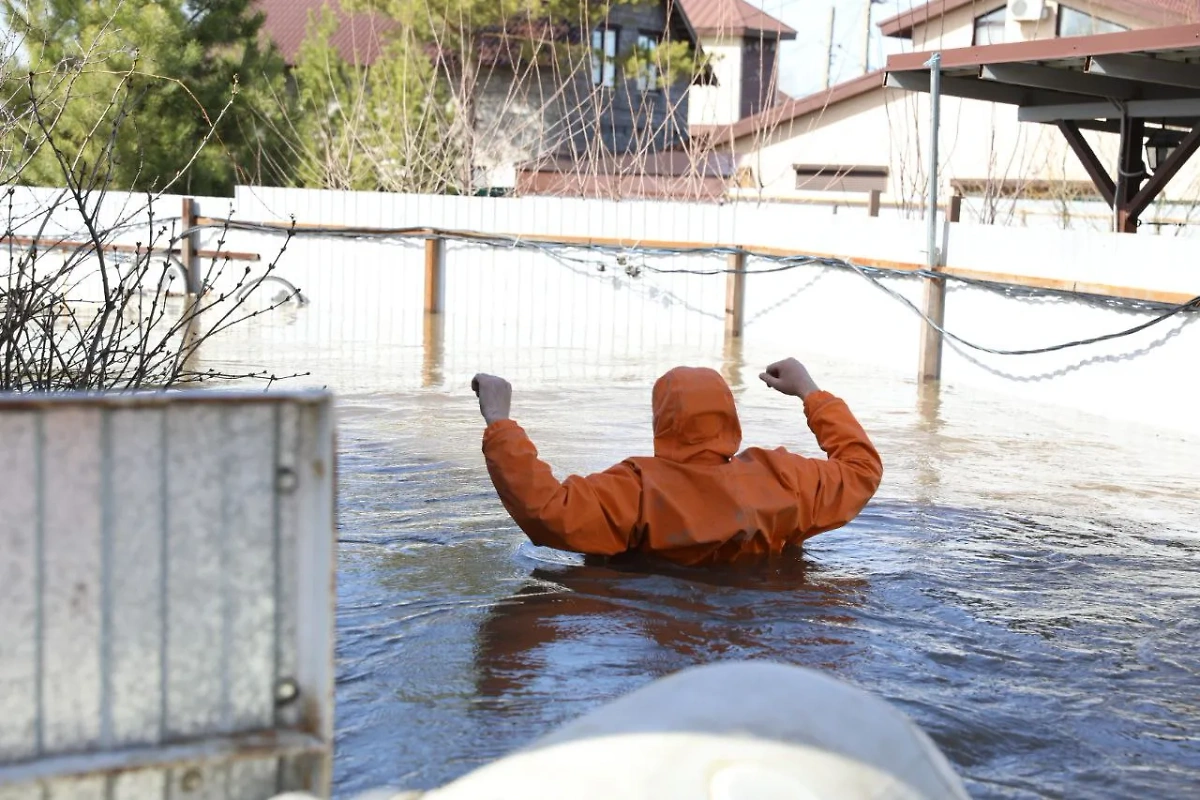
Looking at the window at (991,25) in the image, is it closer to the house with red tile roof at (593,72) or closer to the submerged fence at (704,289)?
the house with red tile roof at (593,72)

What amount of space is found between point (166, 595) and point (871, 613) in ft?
11.5

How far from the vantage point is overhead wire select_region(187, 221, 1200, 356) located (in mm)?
10359

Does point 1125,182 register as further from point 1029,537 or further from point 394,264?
point 394,264

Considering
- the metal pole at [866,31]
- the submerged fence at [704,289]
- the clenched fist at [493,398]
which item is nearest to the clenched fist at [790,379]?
the clenched fist at [493,398]

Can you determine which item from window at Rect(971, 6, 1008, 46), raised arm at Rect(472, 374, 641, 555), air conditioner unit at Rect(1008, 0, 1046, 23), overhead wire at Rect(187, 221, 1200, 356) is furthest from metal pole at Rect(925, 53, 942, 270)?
window at Rect(971, 6, 1008, 46)

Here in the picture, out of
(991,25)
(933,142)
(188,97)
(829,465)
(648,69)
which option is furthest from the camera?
(648,69)

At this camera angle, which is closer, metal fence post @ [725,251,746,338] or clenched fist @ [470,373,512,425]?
clenched fist @ [470,373,512,425]

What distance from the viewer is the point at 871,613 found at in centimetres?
542

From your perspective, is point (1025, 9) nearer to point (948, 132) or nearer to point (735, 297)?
point (948, 132)

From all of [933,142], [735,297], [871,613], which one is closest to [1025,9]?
[735,297]

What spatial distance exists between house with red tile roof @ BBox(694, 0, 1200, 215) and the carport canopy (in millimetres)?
4298

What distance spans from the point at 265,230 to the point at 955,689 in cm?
1512

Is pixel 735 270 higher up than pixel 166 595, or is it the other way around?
pixel 735 270

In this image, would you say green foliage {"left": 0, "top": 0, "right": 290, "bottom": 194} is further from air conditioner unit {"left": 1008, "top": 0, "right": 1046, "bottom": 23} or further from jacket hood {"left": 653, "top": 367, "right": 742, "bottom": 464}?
jacket hood {"left": 653, "top": 367, "right": 742, "bottom": 464}
